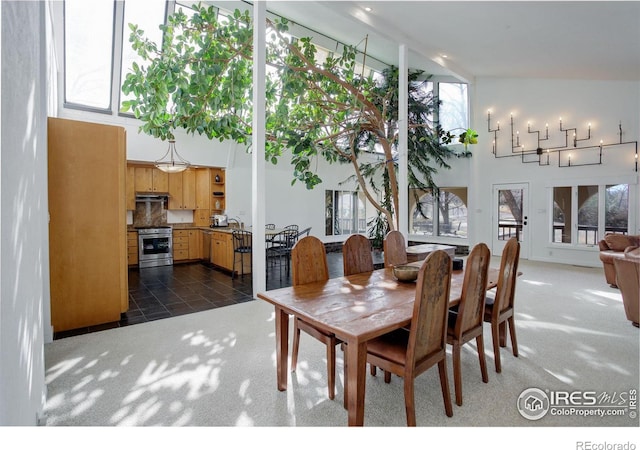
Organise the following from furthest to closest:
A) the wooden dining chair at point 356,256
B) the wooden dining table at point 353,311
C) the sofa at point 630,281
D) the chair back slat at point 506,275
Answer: the sofa at point 630,281, the wooden dining chair at point 356,256, the chair back slat at point 506,275, the wooden dining table at point 353,311

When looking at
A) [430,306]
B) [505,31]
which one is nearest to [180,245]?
[430,306]

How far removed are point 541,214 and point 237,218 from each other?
7011mm

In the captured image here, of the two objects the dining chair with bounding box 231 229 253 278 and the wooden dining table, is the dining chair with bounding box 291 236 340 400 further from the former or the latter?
the dining chair with bounding box 231 229 253 278

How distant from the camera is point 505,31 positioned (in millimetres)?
5219

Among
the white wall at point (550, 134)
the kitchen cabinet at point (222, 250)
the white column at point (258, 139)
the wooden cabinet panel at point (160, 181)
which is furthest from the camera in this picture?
the wooden cabinet panel at point (160, 181)

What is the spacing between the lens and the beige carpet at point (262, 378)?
6.21 ft

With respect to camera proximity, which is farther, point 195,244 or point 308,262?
point 195,244

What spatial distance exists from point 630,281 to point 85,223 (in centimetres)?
550

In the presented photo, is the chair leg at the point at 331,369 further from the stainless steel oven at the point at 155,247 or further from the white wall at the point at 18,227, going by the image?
the stainless steel oven at the point at 155,247

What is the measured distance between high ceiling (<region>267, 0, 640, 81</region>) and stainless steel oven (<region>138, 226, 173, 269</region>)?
15.9 feet

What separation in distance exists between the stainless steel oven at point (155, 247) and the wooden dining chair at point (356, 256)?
17.4 ft

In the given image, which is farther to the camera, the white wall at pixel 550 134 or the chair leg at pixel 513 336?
the white wall at pixel 550 134

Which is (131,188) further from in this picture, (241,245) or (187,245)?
(241,245)

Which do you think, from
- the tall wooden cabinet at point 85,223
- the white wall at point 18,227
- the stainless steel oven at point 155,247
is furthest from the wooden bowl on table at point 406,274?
the stainless steel oven at point 155,247
